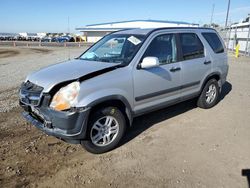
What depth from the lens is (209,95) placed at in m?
6.41

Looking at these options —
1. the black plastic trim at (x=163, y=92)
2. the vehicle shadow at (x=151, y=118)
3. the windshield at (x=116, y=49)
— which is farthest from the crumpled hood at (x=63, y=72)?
the vehicle shadow at (x=151, y=118)

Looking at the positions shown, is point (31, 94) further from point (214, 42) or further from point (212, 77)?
point (214, 42)

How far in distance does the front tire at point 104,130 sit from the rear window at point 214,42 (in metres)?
3.13

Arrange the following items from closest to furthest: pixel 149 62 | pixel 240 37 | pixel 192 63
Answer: pixel 149 62
pixel 192 63
pixel 240 37

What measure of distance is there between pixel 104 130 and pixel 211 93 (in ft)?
11.1

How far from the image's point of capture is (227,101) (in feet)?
23.6

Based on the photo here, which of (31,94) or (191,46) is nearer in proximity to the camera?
(31,94)

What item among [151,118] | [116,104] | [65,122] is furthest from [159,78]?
[65,122]

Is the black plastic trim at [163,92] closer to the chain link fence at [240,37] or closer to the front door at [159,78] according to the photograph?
the front door at [159,78]

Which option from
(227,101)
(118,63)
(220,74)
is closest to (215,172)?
(118,63)

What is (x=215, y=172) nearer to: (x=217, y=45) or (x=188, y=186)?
(x=188, y=186)

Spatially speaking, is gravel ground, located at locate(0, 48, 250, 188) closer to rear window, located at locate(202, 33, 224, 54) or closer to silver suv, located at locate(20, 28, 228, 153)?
silver suv, located at locate(20, 28, 228, 153)

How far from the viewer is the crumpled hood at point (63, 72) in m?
3.90

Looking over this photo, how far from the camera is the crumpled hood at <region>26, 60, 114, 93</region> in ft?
12.8
